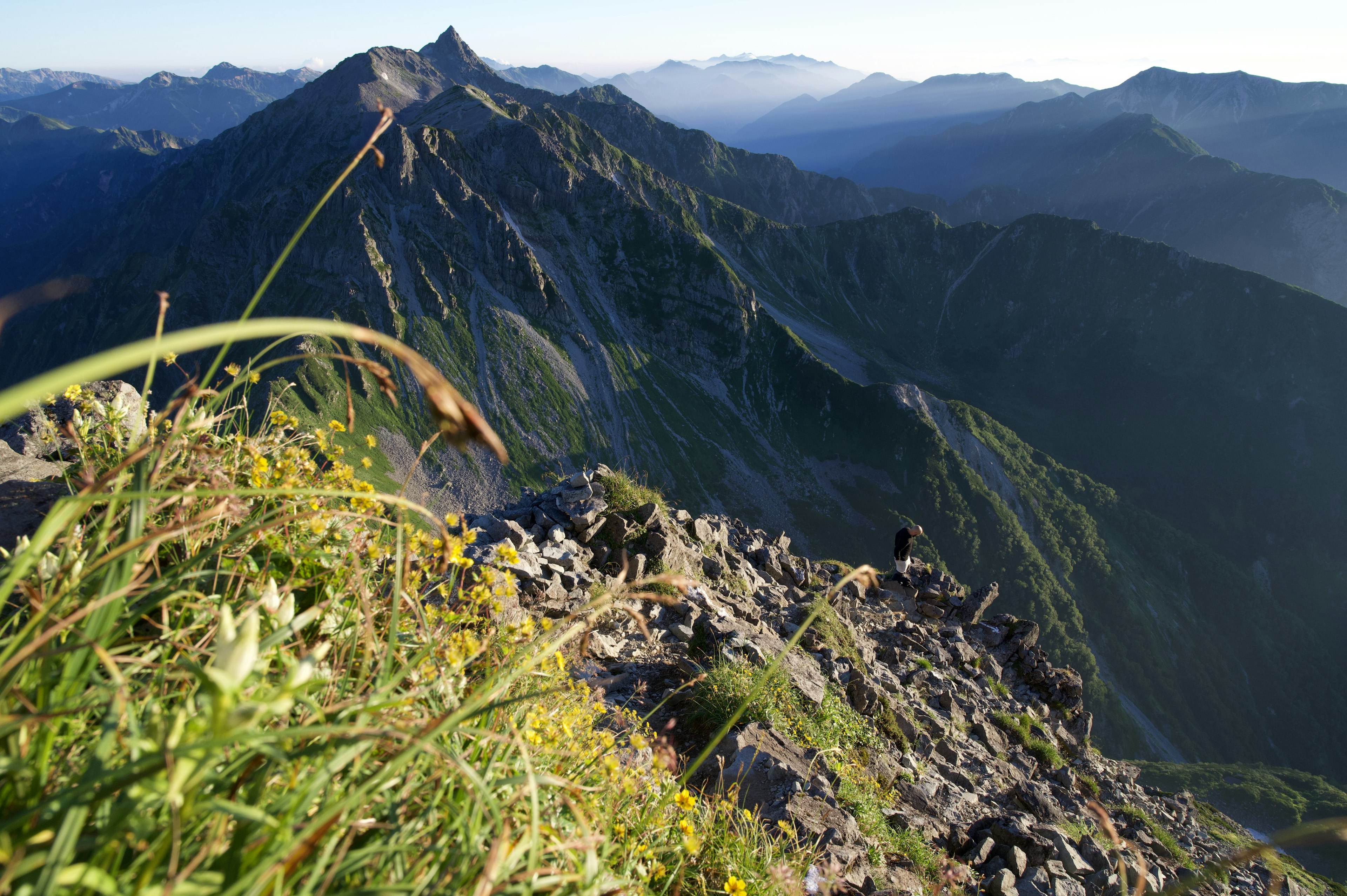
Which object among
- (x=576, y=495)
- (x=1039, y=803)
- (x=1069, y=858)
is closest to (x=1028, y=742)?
(x=1039, y=803)

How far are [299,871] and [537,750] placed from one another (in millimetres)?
1682

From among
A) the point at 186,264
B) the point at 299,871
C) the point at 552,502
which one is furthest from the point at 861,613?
the point at 186,264

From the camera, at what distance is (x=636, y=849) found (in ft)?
12.3

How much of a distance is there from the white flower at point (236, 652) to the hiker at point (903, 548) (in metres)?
20.3

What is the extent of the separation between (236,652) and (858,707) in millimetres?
12514

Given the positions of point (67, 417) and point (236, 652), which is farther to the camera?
point (67, 417)

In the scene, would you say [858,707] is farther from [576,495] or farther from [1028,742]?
[1028,742]

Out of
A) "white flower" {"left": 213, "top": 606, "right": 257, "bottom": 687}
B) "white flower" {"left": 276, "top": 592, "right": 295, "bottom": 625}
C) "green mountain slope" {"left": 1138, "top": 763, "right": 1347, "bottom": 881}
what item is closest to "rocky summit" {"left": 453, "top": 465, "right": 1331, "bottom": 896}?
"white flower" {"left": 213, "top": 606, "right": 257, "bottom": 687}

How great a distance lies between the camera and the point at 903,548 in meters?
22.7

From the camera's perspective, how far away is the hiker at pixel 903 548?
21.4 m

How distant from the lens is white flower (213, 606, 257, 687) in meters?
1.95

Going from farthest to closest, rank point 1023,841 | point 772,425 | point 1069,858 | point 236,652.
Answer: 1. point 772,425
2. point 1069,858
3. point 1023,841
4. point 236,652

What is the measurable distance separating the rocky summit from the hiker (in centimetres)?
44

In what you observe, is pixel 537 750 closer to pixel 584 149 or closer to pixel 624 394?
pixel 624 394
